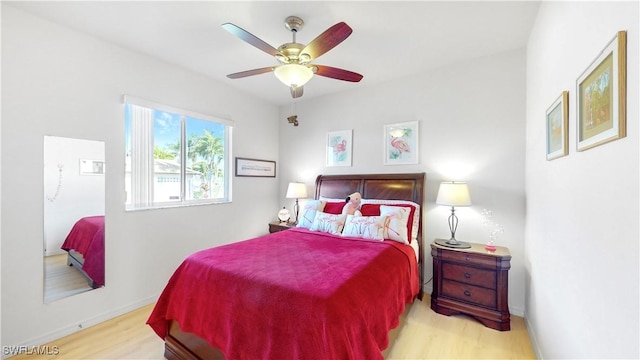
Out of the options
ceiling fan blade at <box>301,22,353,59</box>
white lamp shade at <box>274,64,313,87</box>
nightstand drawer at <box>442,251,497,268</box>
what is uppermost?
ceiling fan blade at <box>301,22,353,59</box>

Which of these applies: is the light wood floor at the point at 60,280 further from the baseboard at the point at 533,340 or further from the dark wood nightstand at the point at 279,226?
the baseboard at the point at 533,340

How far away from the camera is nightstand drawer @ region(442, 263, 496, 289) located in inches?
94.0

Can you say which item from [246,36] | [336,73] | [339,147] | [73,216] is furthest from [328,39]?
[73,216]

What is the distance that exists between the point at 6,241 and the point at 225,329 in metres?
1.92

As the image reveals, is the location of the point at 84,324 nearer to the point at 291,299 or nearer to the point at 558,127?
the point at 291,299

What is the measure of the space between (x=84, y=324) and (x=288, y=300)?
231 cm

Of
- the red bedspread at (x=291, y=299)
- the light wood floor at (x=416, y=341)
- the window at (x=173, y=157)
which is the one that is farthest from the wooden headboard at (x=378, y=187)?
the window at (x=173, y=157)

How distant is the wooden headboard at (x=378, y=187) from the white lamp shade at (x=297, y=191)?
0.23 metres

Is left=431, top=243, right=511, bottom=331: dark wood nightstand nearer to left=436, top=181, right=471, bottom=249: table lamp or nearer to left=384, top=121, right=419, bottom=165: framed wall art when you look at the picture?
left=436, top=181, right=471, bottom=249: table lamp

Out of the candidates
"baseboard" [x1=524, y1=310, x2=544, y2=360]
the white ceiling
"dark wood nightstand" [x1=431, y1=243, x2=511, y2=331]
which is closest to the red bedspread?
"dark wood nightstand" [x1=431, y1=243, x2=511, y2=331]

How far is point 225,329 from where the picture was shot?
1550 millimetres

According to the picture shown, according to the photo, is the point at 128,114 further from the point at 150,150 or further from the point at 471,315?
the point at 471,315

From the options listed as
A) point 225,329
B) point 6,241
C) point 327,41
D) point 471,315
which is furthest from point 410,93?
point 6,241

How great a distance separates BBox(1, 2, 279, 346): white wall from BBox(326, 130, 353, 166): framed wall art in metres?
1.64
